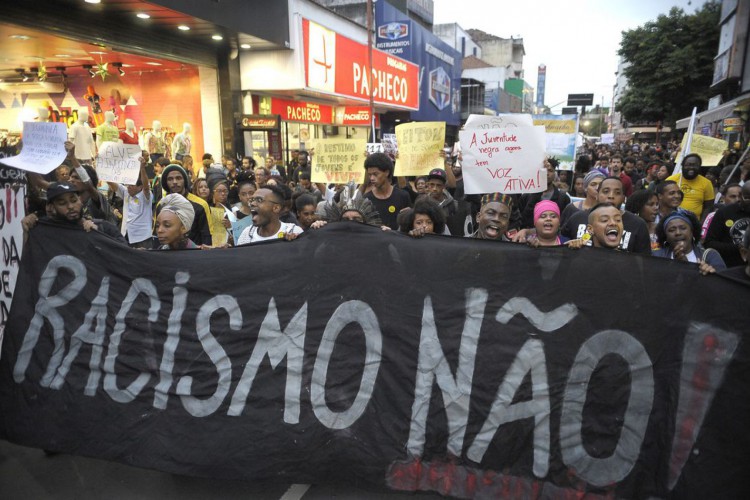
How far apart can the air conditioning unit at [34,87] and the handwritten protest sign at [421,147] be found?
11.6 m

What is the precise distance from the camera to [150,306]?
324 centimetres

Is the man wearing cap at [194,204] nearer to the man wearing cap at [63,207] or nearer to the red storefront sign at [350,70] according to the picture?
the man wearing cap at [63,207]

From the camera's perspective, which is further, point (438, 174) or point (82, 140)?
point (82, 140)

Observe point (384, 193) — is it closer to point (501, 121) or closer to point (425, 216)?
point (425, 216)

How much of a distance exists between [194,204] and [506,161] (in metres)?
3.46

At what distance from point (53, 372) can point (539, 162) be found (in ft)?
12.9

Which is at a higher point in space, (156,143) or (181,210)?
(156,143)

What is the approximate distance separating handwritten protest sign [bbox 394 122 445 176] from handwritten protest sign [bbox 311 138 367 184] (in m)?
0.58

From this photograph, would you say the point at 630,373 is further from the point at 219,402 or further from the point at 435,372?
the point at 219,402

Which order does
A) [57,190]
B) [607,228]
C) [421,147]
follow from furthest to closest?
[421,147]
[57,190]
[607,228]

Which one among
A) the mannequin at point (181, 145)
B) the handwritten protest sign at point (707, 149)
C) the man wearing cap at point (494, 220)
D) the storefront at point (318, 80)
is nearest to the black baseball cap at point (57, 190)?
the man wearing cap at point (494, 220)

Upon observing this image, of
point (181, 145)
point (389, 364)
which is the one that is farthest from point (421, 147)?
point (181, 145)

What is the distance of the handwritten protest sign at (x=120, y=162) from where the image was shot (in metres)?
5.36

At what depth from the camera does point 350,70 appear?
17953 mm
